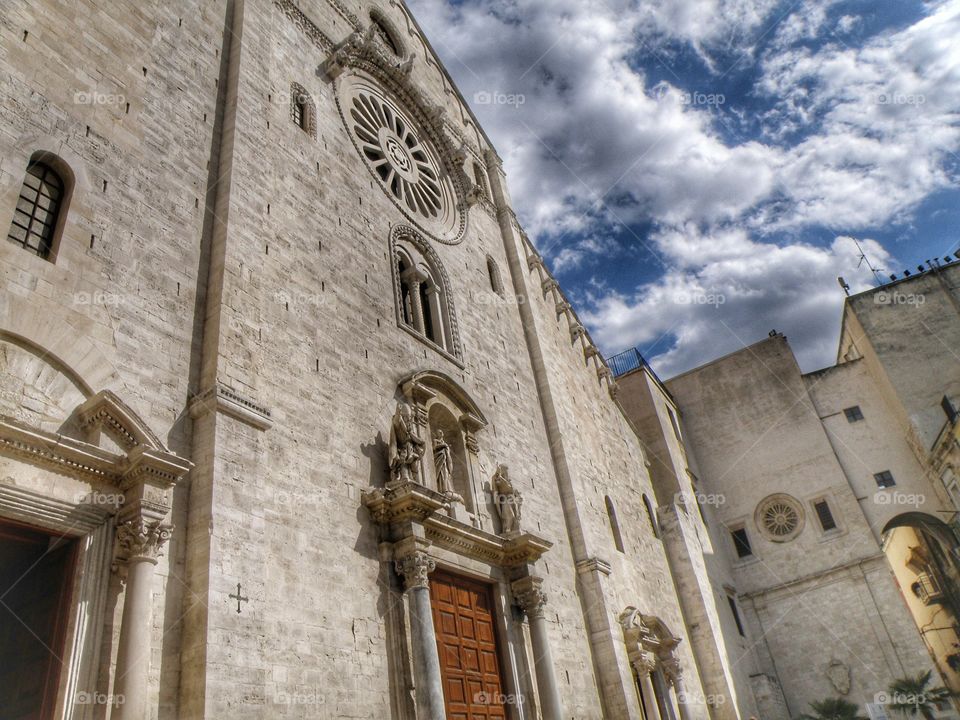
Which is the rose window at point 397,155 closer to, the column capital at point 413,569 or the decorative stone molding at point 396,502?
the decorative stone molding at point 396,502

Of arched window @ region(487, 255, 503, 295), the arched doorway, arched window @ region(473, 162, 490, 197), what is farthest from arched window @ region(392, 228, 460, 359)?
the arched doorway

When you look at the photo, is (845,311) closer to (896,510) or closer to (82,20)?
(896,510)

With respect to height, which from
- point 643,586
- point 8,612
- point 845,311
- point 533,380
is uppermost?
point 845,311

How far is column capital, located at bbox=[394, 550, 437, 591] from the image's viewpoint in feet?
32.7

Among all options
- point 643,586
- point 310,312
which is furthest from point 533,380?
point 310,312

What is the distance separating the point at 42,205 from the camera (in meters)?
8.22

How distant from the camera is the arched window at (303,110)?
42.9 feet

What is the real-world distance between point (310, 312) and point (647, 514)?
13982 millimetres

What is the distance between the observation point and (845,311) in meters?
30.6

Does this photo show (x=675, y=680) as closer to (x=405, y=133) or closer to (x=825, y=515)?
(x=825, y=515)

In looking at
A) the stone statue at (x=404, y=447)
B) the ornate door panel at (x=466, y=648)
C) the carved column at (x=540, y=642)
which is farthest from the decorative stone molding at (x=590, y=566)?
the stone statue at (x=404, y=447)

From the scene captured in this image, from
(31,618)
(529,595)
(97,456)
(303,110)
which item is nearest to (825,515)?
(529,595)

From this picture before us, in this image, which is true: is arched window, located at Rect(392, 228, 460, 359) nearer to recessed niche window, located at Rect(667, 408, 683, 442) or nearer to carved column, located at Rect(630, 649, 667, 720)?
carved column, located at Rect(630, 649, 667, 720)

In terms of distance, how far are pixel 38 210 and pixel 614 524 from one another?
14.0 meters
